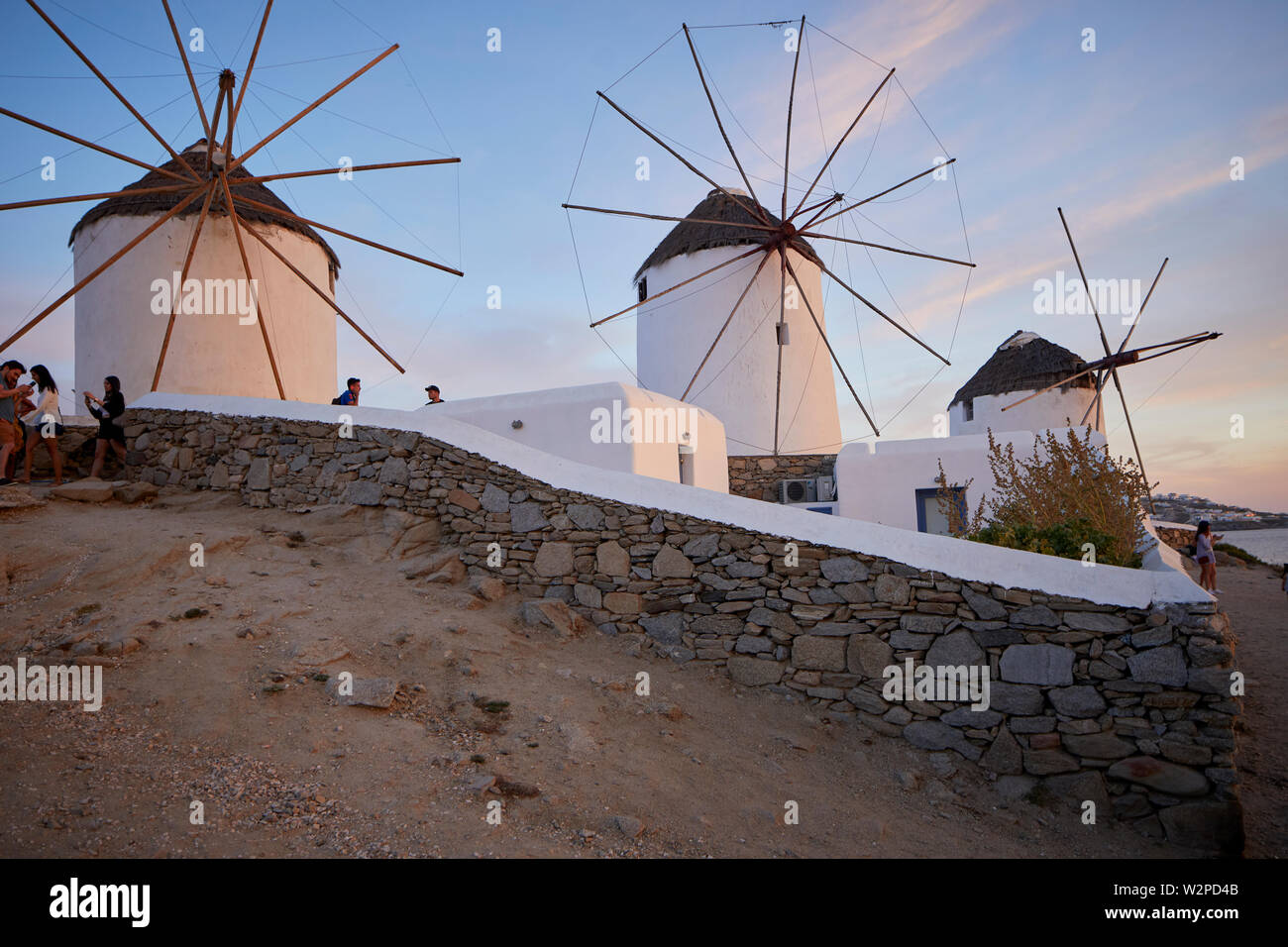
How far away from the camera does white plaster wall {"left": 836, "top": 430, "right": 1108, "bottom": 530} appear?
1163cm

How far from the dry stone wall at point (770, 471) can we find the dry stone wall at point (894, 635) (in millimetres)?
8250

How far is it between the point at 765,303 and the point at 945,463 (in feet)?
17.9

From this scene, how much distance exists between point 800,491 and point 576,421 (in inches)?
236

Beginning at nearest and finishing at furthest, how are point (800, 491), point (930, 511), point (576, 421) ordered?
point (576, 421) → point (930, 511) → point (800, 491)

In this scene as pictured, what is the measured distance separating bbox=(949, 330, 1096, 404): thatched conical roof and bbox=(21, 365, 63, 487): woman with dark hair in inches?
801

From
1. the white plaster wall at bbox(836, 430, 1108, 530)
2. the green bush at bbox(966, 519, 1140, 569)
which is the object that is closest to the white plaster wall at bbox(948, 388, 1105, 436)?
the white plaster wall at bbox(836, 430, 1108, 530)

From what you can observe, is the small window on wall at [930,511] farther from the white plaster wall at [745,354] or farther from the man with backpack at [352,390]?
the man with backpack at [352,390]

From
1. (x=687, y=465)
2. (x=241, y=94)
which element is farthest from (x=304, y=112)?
(x=687, y=465)

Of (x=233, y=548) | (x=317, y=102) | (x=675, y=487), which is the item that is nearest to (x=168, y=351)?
(x=317, y=102)

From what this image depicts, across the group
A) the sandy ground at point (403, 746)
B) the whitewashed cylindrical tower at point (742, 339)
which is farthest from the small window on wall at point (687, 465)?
the sandy ground at point (403, 746)

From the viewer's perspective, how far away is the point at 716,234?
50.6 feet

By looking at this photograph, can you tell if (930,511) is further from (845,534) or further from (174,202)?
(174,202)
